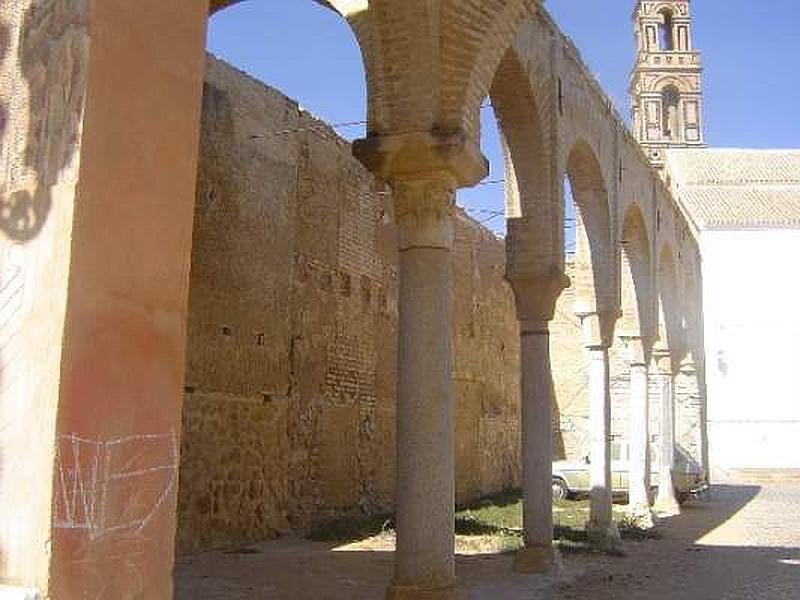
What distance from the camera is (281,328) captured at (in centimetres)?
1260

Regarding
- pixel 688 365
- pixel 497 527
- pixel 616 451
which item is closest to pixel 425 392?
pixel 497 527

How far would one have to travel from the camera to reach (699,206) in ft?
109

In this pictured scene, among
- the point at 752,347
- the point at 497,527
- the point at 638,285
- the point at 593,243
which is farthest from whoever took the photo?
the point at 752,347

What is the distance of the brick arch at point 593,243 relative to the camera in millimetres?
12969

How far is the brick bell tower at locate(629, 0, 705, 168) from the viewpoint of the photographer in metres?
48.1

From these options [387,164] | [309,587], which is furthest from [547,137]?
[309,587]

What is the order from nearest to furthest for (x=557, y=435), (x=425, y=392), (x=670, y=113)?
(x=425, y=392)
(x=557, y=435)
(x=670, y=113)

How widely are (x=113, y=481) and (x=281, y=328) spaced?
387 inches

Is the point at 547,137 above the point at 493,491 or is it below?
above

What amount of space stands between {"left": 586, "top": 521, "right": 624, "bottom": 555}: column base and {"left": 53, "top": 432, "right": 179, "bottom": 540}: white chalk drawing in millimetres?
9672

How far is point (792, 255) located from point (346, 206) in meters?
22.2

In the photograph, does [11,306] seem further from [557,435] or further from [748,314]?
[748,314]

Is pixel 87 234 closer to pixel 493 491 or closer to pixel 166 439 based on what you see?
pixel 166 439

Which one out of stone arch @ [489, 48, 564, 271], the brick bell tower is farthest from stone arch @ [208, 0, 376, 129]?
the brick bell tower
